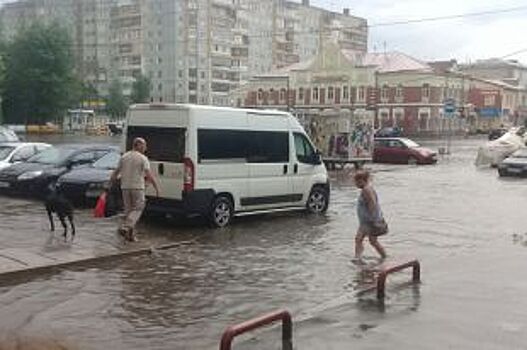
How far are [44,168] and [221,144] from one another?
632cm

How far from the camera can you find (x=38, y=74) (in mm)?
81125

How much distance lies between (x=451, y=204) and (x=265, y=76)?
86460 mm

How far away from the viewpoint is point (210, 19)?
11956 cm

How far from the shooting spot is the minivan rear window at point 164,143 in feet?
47.8

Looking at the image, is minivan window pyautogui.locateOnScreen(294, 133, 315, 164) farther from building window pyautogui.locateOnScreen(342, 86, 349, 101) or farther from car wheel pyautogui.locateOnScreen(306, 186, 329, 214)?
building window pyautogui.locateOnScreen(342, 86, 349, 101)

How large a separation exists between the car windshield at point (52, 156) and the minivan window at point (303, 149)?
6137mm

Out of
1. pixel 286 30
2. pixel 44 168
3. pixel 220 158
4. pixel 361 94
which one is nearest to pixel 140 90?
pixel 361 94

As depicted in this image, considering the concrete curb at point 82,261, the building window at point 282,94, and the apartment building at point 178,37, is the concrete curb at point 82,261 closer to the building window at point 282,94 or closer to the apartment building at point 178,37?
the building window at point 282,94

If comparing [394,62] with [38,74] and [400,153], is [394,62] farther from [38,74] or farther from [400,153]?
[400,153]

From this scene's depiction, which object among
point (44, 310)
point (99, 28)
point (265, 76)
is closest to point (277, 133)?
point (44, 310)

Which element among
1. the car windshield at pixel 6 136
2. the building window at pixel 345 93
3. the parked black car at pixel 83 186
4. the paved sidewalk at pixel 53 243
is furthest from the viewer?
the building window at pixel 345 93

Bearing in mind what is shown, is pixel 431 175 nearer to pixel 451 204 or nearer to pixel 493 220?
pixel 451 204

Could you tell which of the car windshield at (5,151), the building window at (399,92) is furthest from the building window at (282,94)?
the car windshield at (5,151)

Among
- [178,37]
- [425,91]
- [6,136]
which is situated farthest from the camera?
[178,37]
